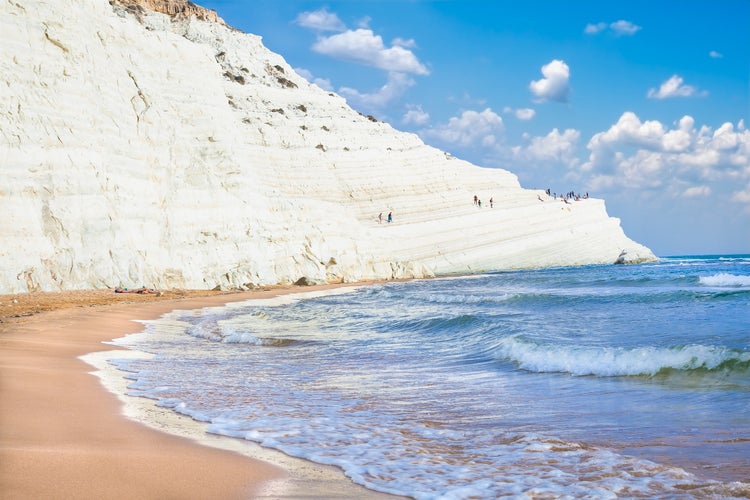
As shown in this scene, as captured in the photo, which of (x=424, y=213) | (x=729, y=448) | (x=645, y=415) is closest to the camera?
(x=729, y=448)

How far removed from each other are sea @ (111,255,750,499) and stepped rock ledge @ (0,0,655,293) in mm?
7005

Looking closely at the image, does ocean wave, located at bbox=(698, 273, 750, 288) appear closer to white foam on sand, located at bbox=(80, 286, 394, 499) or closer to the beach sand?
white foam on sand, located at bbox=(80, 286, 394, 499)

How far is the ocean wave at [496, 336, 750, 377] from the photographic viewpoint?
24.4 feet

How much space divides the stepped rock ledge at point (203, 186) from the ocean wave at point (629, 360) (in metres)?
14.1

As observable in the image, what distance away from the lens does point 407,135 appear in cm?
5047

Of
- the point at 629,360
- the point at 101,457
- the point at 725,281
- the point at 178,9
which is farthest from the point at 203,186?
the point at 178,9

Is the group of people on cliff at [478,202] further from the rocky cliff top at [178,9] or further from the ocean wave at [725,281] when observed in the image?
the rocky cliff top at [178,9]

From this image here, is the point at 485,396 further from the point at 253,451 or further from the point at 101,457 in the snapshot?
the point at 101,457

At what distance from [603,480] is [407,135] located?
47696mm

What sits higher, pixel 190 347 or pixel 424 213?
pixel 424 213

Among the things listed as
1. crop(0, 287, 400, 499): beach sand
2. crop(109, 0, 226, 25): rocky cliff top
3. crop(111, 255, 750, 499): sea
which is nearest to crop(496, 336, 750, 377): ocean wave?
crop(111, 255, 750, 499): sea

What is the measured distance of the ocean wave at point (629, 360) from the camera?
7.43 meters

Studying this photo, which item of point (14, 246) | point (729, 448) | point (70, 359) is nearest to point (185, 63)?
point (14, 246)

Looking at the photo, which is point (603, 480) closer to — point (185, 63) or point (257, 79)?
point (185, 63)
